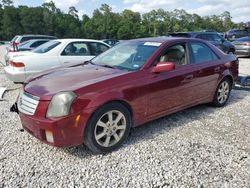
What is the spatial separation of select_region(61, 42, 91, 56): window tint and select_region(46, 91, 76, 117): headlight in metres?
4.22

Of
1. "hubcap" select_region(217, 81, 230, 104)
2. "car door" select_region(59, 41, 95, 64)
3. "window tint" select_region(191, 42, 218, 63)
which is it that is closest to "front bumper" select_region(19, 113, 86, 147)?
"window tint" select_region(191, 42, 218, 63)

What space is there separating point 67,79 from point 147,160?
59.2 inches

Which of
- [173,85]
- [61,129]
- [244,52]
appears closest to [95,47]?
[173,85]

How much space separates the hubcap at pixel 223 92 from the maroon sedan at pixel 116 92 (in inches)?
11.1

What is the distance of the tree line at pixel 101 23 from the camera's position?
76.4 m

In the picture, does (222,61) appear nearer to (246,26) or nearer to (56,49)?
(56,49)

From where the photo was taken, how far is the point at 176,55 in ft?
15.0

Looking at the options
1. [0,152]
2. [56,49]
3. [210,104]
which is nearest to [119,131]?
[0,152]

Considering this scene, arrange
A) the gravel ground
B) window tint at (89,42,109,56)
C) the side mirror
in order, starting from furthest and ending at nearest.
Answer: window tint at (89,42,109,56), the side mirror, the gravel ground

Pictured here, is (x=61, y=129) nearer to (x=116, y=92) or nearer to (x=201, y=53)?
(x=116, y=92)

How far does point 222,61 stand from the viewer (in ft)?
17.7

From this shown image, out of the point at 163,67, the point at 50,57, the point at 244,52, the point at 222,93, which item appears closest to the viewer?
the point at 163,67

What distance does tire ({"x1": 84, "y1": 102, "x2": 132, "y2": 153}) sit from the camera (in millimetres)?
3336

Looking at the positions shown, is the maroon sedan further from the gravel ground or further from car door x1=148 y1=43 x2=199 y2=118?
the gravel ground
